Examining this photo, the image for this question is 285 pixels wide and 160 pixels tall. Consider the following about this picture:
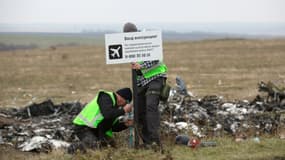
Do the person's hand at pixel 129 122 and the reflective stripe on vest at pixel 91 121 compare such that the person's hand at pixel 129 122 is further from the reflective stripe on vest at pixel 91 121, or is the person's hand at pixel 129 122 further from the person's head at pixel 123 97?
the reflective stripe on vest at pixel 91 121

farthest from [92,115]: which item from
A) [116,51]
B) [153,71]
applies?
[116,51]

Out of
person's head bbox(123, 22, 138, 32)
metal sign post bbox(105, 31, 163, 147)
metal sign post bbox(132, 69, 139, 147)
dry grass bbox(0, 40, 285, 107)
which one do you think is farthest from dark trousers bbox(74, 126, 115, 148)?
dry grass bbox(0, 40, 285, 107)

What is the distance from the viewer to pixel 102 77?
1113 inches

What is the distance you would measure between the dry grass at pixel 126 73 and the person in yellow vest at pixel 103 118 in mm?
9399

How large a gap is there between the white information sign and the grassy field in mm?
1345

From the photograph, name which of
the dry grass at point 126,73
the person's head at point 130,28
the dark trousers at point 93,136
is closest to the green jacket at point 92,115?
the dark trousers at point 93,136

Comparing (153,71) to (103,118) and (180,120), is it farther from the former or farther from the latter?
(180,120)

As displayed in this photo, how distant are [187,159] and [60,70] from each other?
25.0 meters

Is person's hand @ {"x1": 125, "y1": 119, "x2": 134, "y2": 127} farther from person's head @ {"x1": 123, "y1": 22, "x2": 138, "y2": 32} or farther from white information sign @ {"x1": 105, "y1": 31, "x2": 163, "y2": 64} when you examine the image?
person's head @ {"x1": 123, "y1": 22, "x2": 138, "y2": 32}

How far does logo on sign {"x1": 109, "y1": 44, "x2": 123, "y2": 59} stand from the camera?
8461 mm

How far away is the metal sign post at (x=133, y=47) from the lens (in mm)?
8453

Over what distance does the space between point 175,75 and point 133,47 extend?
19.9m

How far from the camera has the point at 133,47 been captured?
8555 mm

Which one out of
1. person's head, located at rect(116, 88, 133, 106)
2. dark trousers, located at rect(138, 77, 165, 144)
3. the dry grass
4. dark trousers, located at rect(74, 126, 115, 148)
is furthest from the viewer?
the dry grass
